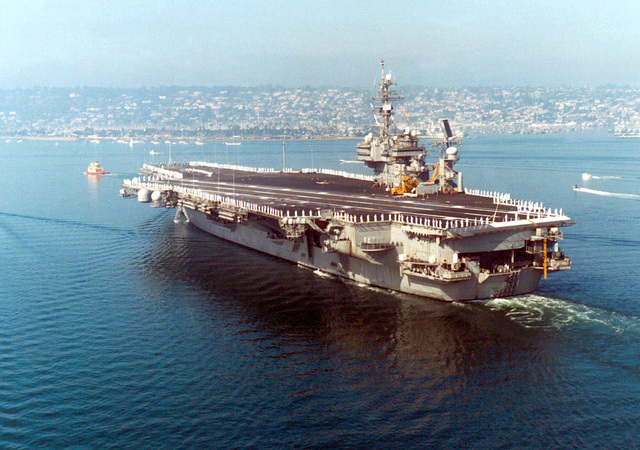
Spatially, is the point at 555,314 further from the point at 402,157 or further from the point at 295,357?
the point at 402,157

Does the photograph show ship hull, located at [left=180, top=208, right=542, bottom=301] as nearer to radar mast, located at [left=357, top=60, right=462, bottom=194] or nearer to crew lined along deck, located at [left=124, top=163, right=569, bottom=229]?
crew lined along deck, located at [left=124, top=163, right=569, bottom=229]

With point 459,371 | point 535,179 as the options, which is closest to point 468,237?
point 459,371

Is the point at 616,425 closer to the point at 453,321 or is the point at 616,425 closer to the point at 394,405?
the point at 394,405

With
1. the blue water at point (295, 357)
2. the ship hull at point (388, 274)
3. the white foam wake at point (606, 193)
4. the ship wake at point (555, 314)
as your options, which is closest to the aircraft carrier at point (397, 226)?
the ship hull at point (388, 274)

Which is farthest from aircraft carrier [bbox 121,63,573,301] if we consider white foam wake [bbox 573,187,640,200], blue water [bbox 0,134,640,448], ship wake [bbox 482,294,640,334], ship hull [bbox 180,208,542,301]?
white foam wake [bbox 573,187,640,200]

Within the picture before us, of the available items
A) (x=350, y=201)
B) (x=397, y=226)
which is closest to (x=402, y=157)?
(x=350, y=201)
